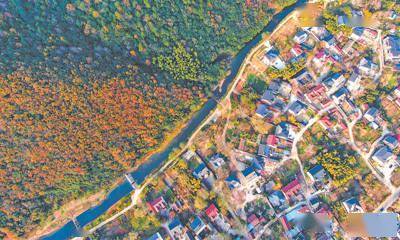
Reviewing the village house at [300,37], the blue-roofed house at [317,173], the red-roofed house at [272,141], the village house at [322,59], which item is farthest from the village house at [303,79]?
the blue-roofed house at [317,173]

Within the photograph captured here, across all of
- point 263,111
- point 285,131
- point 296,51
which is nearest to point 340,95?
point 296,51

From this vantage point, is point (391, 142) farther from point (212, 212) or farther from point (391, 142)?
point (212, 212)

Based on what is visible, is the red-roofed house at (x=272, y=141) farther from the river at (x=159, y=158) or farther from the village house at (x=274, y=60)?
the village house at (x=274, y=60)

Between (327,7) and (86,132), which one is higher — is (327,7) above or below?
below

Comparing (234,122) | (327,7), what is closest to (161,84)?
Answer: (234,122)

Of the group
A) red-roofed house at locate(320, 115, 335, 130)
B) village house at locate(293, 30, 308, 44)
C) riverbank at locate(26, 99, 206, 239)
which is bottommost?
red-roofed house at locate(320, 115, 335, 130)

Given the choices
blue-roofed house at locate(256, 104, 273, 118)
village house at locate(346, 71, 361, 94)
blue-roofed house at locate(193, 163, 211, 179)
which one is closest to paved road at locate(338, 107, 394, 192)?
village house at locate(346, 71, 361, 94)

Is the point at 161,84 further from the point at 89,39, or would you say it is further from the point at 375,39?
the point at 375,39

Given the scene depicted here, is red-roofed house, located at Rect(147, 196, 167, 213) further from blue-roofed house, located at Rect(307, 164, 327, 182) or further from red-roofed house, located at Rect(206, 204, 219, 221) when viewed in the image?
blue-roofed house, located at Rect(307, 164, 327, 182)
